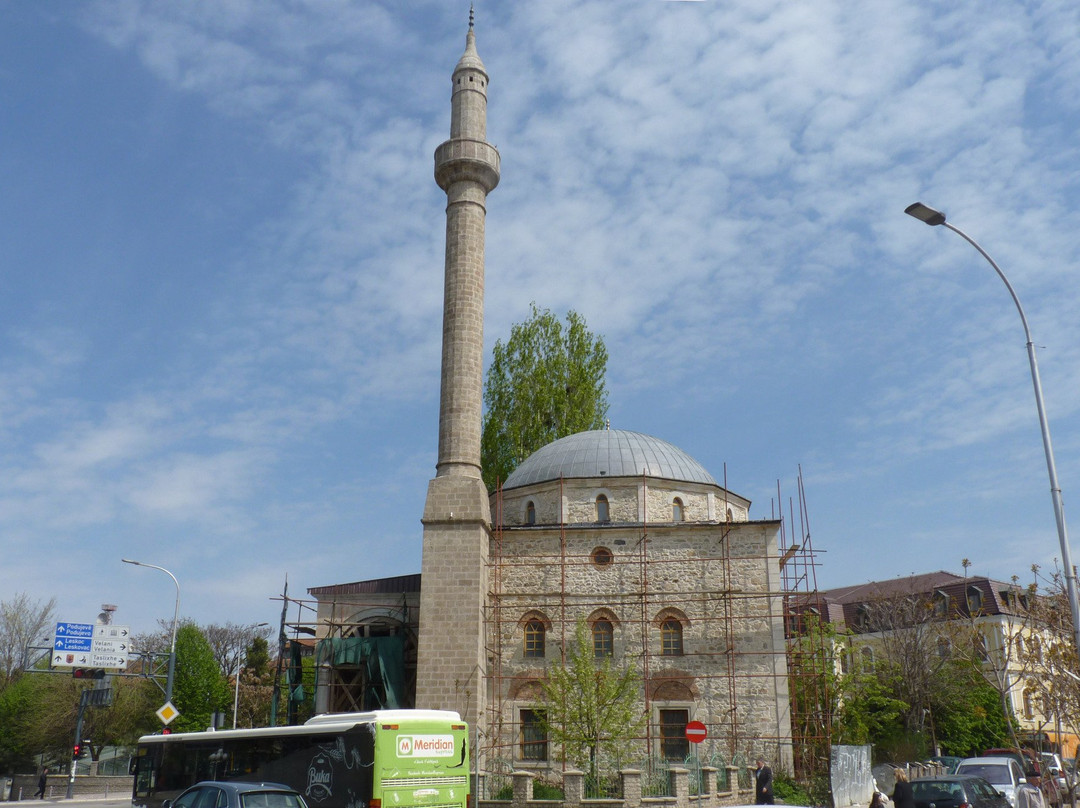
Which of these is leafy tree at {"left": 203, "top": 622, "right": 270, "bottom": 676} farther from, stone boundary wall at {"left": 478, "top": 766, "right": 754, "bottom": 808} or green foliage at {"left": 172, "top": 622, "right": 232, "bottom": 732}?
stone boundary wall at {"left": 478, "top": 766, "right": 754, "bottom": 808}

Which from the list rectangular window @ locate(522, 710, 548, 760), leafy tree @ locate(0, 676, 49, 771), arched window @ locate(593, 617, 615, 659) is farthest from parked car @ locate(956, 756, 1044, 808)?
leafy tree @ locate(0, 676, 49, 771)

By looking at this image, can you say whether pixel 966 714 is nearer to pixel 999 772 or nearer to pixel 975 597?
pixel 975 597

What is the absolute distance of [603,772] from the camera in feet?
68.3

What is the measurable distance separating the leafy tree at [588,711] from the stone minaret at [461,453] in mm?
1780

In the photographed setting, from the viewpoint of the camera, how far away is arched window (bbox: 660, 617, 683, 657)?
23547 millimetres

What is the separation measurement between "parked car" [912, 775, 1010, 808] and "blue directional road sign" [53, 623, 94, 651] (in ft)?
72.3

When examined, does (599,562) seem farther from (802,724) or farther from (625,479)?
(802,724)

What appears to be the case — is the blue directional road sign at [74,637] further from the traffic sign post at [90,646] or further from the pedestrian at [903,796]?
the pedestrian at [903,796]

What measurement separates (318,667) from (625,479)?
952cm

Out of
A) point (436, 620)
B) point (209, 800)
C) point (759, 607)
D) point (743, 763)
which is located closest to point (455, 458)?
point (436, 620)

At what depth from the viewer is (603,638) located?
939 inches

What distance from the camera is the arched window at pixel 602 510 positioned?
25.9m

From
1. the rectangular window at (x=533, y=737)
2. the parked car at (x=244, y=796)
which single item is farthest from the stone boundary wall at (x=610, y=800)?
the parked car at (x=244, y=796)

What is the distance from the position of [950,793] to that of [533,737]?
11697mm
